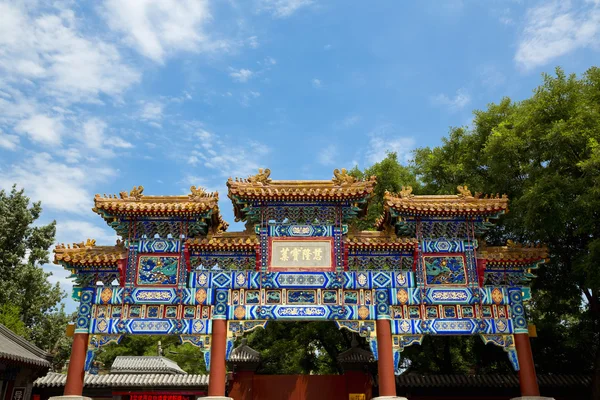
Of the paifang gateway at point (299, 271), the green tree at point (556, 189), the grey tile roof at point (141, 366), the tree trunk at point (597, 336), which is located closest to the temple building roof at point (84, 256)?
the paifang gateway at point (299, 271)

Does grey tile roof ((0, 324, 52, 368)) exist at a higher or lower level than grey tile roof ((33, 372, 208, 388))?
higher

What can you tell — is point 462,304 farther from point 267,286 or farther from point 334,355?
point 334,355

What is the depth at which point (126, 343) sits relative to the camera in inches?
1507

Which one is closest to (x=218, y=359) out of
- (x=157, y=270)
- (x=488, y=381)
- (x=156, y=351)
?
(x=157, y=270)

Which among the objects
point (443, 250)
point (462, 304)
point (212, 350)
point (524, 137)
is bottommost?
point (212, 350)

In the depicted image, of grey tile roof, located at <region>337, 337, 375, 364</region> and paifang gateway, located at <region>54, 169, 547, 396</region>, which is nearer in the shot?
paifang gateway, located at <region>54, 169, 547, 396</region>

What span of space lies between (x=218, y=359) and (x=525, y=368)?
718cm

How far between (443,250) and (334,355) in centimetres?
891

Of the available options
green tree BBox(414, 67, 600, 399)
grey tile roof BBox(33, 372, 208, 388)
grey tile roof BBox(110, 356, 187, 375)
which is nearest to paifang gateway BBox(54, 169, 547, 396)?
green tree BBox(414, 67, 600, 399)

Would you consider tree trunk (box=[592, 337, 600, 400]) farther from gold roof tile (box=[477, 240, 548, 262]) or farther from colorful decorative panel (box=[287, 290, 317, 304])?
colorful decorative panel (box=[287, 290, 317, 304])

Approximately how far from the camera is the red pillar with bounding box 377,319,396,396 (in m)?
10.8

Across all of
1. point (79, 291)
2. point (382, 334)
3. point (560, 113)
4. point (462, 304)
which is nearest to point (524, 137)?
point (560, 113)

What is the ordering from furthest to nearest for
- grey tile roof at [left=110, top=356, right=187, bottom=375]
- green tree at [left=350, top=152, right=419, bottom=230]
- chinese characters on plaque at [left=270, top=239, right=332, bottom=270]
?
grey tile roof at [left=110, top=356, right=187, bottom=375] → green tree at [left=350, top=152, right=419, bottom=230] → chinese characters on plaque at [left=270, top=239, right=332, bottom=270]

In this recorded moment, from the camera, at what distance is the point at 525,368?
11.1m
